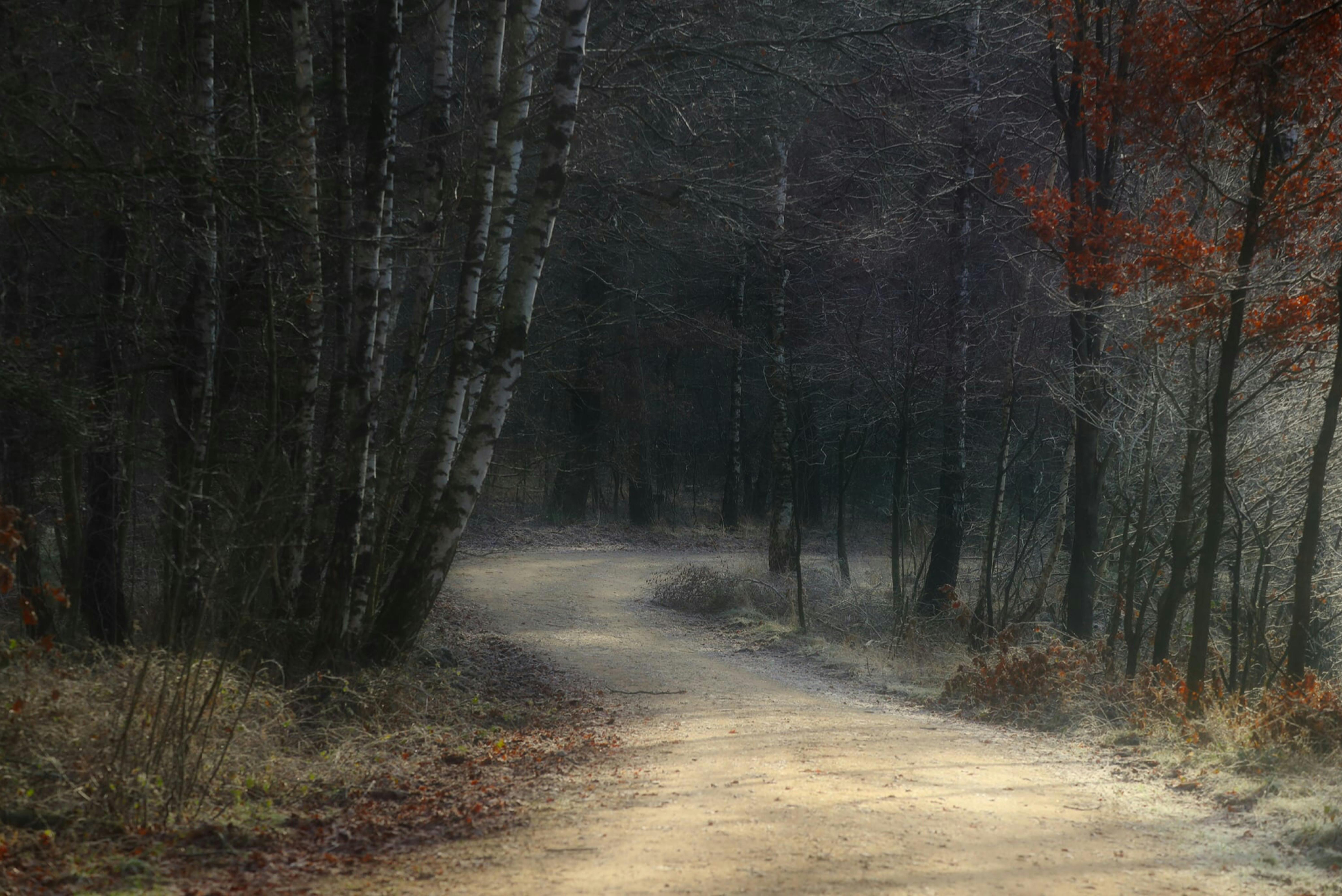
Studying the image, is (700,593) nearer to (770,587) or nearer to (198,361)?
(770,587)

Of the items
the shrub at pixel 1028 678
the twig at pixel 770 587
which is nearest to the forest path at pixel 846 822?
the shrub at pixel 1028 678

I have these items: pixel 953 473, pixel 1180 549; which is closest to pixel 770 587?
pixel 953 473

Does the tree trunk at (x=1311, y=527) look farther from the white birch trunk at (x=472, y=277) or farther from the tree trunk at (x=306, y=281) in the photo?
the tree trunk at (x=306, y=281)

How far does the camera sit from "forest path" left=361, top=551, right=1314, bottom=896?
4.96 m

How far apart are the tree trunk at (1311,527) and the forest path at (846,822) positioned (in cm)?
179

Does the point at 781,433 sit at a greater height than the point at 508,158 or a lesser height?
lesser

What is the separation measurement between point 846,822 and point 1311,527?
15.7 feet

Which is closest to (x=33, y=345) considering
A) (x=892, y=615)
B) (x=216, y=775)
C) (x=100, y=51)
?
(x=100, y=51)

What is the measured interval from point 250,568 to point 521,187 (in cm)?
981

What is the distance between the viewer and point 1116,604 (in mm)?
12211

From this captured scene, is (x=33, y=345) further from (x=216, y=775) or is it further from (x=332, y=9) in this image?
(x=216, y=775)

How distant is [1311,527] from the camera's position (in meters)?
8.06

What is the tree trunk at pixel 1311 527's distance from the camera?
7.91m

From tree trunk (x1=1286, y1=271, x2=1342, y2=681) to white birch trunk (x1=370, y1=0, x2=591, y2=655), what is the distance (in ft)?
21.8
